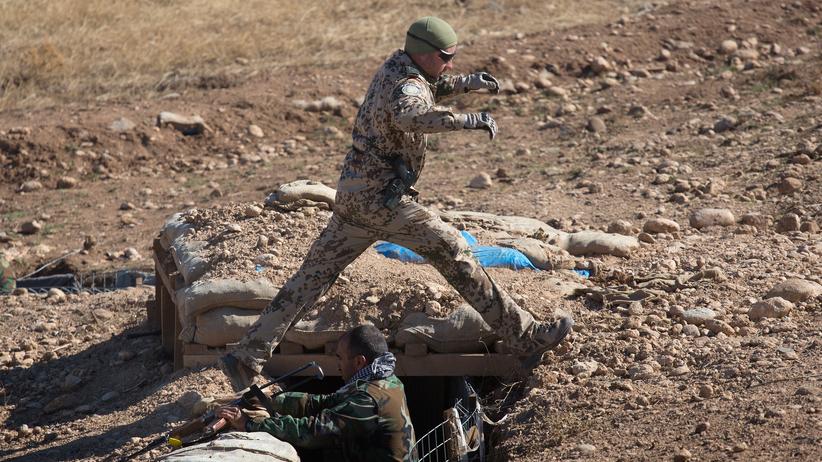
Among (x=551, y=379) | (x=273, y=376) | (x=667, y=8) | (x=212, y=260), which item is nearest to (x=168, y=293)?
(x=212, y=260)

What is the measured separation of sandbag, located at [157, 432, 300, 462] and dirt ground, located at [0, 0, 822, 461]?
115cm

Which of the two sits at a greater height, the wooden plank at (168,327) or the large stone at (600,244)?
the large stone at (600,244)

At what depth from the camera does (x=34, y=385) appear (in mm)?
6781

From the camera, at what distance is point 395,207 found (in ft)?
16.8

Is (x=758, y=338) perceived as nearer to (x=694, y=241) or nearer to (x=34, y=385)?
(x=694, y=241)

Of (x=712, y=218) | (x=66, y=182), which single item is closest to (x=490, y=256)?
(x=712, y=218)

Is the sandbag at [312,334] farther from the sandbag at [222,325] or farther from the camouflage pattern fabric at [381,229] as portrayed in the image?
the camouflage pattern fabric at [381,229]

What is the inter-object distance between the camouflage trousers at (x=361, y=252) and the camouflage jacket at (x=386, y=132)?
99 mm

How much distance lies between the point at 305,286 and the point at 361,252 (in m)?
0.29

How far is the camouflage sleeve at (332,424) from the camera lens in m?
4.41

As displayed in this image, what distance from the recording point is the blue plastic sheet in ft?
21.6

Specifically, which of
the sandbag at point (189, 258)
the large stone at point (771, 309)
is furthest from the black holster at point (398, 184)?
the large stone at point (771, 309)

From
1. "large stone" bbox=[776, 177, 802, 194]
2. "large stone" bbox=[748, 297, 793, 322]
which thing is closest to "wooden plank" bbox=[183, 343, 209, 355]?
"large stone" bbox=[748, 297, 793, 322]

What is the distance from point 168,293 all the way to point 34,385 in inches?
36.5
